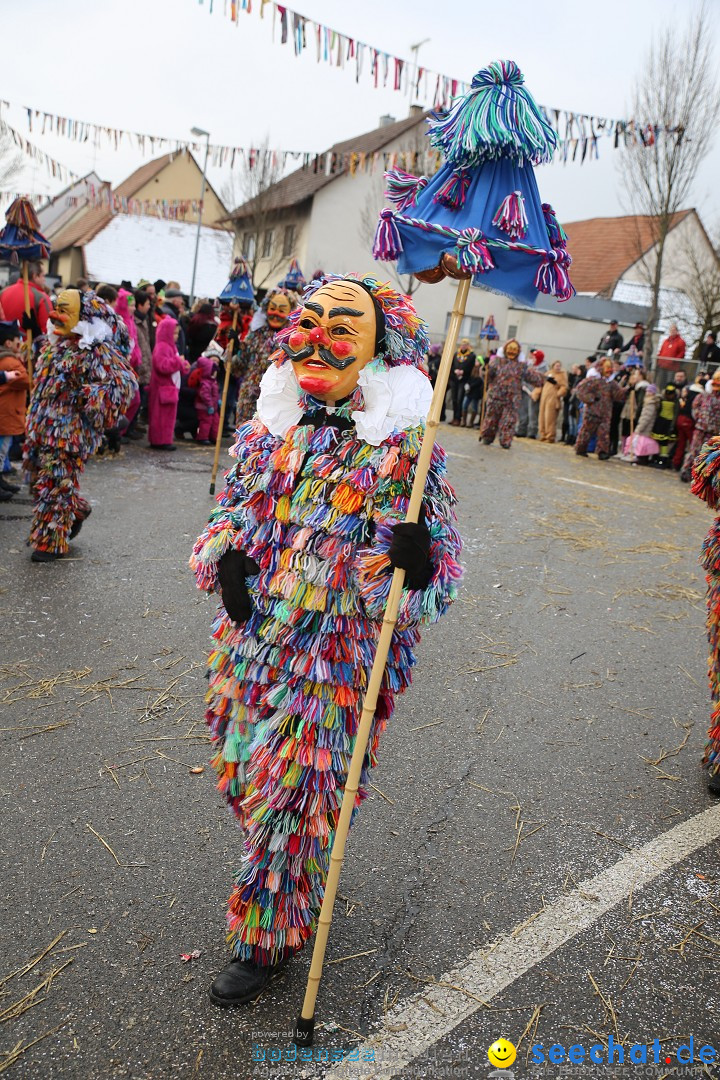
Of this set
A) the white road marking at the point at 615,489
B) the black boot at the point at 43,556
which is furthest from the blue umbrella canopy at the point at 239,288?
the white road marking at the point at 615,489

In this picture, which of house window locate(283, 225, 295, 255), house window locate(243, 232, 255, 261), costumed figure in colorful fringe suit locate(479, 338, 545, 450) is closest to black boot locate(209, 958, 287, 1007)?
costumed figure in colorful fringe suit locate(479, 338, 545, 450)

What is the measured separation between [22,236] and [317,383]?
6466 mm

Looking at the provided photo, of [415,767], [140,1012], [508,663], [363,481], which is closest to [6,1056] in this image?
[140,1012]

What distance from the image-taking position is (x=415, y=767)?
12.8ft

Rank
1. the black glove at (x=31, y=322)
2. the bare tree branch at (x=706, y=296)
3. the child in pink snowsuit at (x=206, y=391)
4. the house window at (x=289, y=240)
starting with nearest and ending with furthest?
the black glove at (x=31, y=322), the child in pink snowsuit at (x=206, y=391), the bare tree branch at (x=706, y=296), the house window at (x=289, y=240)

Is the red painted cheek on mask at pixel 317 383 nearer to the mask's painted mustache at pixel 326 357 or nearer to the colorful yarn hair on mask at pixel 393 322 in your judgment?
the mask's painted mustache at pixel 326 357

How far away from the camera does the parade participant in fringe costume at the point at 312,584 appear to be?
2459mm

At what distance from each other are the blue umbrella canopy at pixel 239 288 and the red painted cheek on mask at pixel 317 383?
7.06 m

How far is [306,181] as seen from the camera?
3397 cm

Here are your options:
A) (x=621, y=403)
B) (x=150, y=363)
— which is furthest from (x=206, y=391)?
(x=621, y=403)

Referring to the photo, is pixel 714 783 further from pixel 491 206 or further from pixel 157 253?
A: pixel 157 253

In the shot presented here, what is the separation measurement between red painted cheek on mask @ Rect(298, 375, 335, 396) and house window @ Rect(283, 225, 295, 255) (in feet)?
110

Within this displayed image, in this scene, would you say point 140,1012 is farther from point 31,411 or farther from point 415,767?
point 31,411

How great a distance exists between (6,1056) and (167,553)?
15.5 feet
